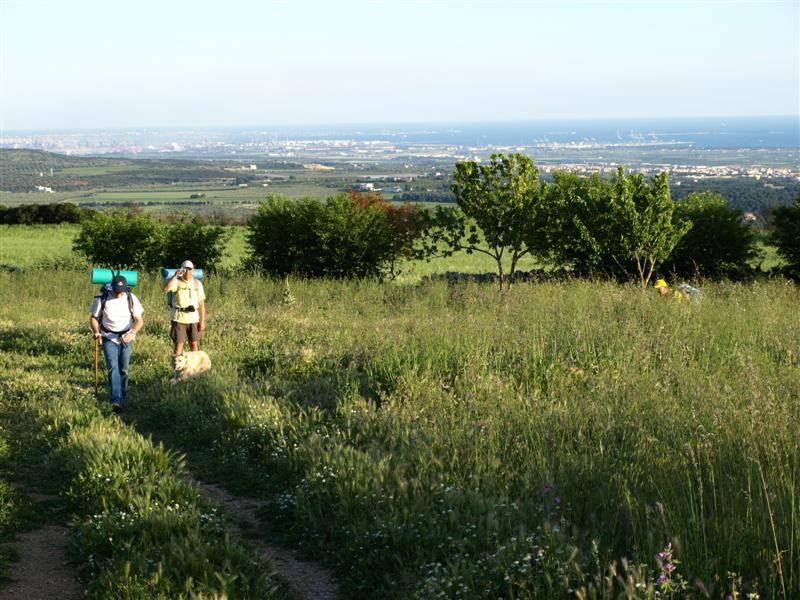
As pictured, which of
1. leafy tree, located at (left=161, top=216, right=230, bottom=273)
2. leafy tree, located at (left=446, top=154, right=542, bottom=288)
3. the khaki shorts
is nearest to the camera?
the khaki shorts

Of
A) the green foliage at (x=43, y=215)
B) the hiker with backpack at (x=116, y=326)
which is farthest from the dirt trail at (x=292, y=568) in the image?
the green foliage at (x=43, y=215)

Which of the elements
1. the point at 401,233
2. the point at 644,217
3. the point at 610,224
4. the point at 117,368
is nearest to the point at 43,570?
A: the point at 117,368

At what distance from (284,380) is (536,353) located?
308 centimetres

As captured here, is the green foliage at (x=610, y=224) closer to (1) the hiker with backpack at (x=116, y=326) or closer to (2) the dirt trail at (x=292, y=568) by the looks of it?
(1) the hiker with backpack at (x=116, y=326)

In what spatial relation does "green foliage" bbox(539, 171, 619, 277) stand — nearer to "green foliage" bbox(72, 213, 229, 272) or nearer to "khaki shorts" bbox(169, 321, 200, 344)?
"green foliage" bbox(72, 213, 229, 272)

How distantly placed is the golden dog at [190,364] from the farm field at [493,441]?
52 centimetres

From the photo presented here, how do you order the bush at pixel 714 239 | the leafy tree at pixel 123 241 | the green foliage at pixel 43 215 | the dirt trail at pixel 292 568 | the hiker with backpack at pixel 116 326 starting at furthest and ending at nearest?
the green foliage at pixel 43 215 < the leafy tree at pixel 123 241 < the bush at pixel 714 239 < the hiker with backpack at pixel 116 326 < the dirt trail at pixel 292 568

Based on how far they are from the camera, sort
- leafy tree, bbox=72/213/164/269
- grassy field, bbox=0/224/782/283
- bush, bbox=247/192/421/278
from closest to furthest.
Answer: bush, bbox=247/192/421/278 → leafy tree, bbox=72/213/164/269 → grassy field, bbox=0/224/782/283

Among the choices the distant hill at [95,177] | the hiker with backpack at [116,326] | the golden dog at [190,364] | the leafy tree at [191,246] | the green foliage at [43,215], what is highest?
the hiker with backpack at [116,326]

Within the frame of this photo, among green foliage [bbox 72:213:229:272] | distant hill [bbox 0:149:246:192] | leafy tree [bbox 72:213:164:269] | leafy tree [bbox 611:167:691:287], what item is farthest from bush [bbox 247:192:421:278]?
distant hill [bbox 0:149:246:192]

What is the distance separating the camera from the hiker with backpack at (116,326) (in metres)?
11.0

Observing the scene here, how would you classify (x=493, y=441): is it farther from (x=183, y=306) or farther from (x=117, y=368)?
(x=183, y=306)

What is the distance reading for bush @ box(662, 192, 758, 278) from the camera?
25.5 metres

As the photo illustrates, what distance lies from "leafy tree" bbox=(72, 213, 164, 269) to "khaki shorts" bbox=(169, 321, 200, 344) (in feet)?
63.7
